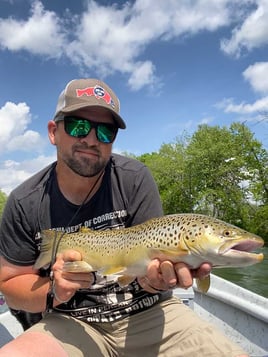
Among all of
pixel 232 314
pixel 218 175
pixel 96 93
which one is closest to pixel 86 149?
pixel 96 93

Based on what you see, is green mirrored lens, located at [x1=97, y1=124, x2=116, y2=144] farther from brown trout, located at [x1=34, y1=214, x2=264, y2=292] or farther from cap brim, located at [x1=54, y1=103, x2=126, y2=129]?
brown trout, located at [x1=34, y1=214, x2=264, y2=292]

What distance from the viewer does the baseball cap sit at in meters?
2.79

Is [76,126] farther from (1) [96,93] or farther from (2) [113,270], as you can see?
(2) [113,270]

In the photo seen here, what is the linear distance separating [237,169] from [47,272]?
42.9 m

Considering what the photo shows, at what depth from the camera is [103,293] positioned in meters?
2.75

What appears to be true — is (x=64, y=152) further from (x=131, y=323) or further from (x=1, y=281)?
(x=131, y=323)

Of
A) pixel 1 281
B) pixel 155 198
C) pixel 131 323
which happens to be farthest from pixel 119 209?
pixel 1 281

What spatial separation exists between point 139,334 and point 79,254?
28.0 inches

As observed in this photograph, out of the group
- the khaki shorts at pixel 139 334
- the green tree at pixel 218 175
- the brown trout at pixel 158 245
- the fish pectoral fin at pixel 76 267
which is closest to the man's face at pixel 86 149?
the brown trout at pixel 158 245

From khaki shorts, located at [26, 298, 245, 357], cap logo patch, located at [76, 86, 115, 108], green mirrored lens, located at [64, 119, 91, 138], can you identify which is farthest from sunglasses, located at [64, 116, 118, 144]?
khaki shorts, located at [26, 298, 245, 357]

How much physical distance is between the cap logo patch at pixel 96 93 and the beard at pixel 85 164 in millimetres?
371

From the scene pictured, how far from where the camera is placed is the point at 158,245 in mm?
2393

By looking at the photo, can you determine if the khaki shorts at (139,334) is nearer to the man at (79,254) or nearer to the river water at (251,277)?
the man at (79,254)

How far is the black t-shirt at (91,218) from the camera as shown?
2770 mm
